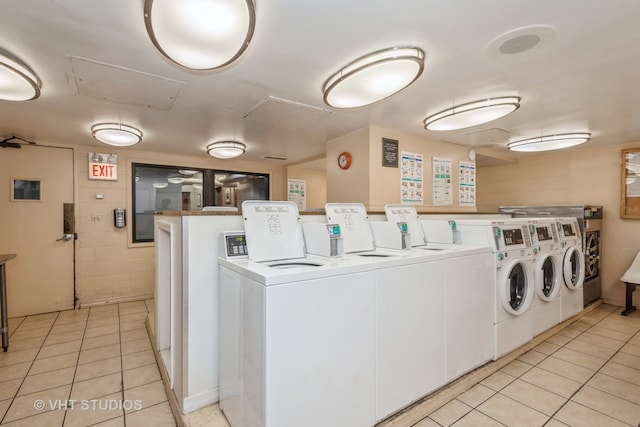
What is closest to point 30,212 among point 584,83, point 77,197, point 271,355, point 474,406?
point 77,197

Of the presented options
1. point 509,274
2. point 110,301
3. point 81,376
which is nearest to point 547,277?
point 509,274

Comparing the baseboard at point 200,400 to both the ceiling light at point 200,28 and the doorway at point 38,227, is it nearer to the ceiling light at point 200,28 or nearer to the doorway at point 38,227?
the ceiling light at point 200,28

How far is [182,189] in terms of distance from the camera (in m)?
5.16

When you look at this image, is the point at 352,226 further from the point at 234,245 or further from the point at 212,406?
the point at 212,406

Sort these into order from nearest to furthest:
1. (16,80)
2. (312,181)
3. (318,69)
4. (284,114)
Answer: (16,80) < (318,69) < (284,114) < (312,181)

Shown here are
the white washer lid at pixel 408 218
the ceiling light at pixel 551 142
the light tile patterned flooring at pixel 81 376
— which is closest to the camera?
the light tile patterned flooring at pixel 81 376

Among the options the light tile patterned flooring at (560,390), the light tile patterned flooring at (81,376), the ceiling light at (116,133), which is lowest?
the light tile patterned flooring at (81,376)

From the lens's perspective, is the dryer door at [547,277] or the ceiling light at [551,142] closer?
the dryer door at [547,277]

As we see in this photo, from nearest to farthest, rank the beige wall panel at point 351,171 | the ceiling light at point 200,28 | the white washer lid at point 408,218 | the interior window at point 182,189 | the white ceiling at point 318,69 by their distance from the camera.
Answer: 1. the ceiling light at point 200,28
2. the white ceiling at point 318,69
3. the white washer lid at point 408,218
4. the beige wall panel at point 351,171
5. the interior window at point 182,189

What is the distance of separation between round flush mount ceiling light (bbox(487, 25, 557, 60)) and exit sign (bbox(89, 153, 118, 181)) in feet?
16.0

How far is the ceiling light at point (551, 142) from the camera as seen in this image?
358 cm

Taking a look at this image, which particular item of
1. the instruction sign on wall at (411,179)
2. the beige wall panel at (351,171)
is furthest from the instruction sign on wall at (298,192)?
the instruction sign on wall at (411,179)

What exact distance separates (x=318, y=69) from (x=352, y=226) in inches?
49.4

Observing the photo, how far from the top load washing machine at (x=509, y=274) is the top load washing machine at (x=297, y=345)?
4.55ft
